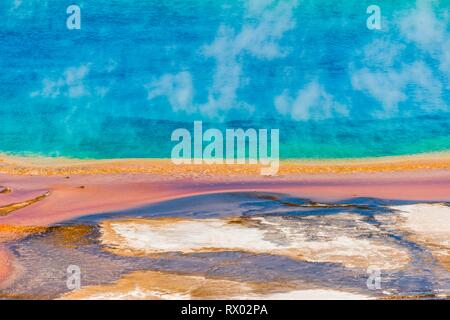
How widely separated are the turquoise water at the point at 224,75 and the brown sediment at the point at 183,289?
4.19 m

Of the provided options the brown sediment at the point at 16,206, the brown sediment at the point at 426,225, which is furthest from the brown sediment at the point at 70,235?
the brown sediment at the point at 426,225

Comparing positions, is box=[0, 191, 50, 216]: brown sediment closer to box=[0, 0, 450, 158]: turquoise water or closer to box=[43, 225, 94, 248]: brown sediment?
box=[43, 225, 94, 248]: brown sediment

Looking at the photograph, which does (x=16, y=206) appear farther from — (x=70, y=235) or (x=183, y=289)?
(x=183, y=289)

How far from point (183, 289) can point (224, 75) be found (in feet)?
17.1

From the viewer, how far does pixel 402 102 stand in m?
8.73

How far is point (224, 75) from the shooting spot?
8.80 m

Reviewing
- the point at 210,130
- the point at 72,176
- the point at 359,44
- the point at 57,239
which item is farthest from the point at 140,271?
the point at 359,44

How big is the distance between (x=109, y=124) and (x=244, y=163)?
6.26 ft

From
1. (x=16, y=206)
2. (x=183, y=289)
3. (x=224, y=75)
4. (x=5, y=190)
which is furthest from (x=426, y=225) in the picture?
(x=224, y=75)

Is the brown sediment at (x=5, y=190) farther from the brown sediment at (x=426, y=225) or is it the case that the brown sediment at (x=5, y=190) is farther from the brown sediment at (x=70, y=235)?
the brown sediment at (x=426, y=225)

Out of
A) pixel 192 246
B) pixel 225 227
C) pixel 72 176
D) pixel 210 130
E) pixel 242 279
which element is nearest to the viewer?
pixel 242 279

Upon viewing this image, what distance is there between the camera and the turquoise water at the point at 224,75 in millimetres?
8445

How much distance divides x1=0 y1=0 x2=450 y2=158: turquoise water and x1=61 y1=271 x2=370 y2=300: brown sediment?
165 inches

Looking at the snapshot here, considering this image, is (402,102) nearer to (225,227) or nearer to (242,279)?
(225,227)
